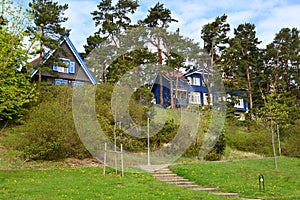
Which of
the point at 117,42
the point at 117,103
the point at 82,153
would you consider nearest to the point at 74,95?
the point at 117,103

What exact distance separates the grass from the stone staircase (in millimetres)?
247

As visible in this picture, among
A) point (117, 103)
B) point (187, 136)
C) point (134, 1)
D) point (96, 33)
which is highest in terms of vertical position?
point (134, 1)

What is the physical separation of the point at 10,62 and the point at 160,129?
30.0ft

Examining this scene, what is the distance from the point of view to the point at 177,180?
1247cm

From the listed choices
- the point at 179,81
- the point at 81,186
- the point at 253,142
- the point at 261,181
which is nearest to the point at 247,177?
the point at 261,181

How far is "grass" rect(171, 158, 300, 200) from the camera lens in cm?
1071

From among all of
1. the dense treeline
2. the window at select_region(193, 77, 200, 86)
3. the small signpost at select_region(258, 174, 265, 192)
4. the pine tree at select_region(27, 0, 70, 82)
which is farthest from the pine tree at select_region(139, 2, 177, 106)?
the small signpost at select_region(258, 174, 265, 192)

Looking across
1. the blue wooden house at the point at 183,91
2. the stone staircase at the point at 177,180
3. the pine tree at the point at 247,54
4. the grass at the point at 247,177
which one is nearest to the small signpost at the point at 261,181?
the grass at the point at 247,177

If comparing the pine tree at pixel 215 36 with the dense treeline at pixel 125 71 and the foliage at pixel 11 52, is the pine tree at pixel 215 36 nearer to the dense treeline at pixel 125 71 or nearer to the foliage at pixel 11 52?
the dense treeline at pixel 125 71

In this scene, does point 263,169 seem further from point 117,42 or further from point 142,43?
point 117,42

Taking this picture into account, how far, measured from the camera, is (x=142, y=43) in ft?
62.7

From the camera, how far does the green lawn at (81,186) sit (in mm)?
8641

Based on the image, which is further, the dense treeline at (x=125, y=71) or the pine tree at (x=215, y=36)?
the pine tree at (x=215, y=36)

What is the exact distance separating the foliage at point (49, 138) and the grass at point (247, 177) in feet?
15.2
